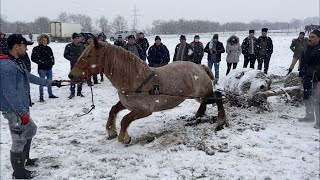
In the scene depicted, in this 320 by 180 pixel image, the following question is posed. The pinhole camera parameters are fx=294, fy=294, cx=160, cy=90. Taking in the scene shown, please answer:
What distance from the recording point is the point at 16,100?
158 inches

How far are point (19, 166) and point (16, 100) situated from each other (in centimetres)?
109

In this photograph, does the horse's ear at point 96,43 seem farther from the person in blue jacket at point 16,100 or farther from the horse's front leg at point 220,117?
the horse's front leg at point 220,117

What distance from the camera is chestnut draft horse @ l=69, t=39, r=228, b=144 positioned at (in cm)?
524

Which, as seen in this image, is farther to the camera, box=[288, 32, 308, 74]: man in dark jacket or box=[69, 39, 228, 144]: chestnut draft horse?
box=[288, 32, 308, 74]: man in dark jacket

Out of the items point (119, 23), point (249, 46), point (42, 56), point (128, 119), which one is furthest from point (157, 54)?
point (119, 23)

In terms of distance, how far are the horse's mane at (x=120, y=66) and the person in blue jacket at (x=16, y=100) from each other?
1.28m

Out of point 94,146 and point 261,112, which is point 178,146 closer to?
point 94,146

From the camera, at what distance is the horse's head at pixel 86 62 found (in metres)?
5.20

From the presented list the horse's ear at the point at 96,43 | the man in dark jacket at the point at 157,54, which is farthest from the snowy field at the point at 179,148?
the man in dark jacket at the point at 157,54

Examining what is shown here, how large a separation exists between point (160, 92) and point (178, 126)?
1392 millimetres

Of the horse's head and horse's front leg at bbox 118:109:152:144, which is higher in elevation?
the horse's head

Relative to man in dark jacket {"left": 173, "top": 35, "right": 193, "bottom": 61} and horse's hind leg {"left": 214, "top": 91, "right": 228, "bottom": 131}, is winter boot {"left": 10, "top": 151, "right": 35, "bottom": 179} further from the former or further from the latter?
man in dark jacket {"left": 173, "top": 35, "right": 193, "bottom": 61}

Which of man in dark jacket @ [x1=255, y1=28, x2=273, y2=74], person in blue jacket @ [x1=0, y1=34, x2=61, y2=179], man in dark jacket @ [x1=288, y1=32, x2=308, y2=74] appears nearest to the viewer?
person in blue jacket @ [x1=0, y1=34, x2=61, y2=179]

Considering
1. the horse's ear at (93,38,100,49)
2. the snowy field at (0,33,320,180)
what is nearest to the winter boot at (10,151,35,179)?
the snowy field at (0,33,320,180)
